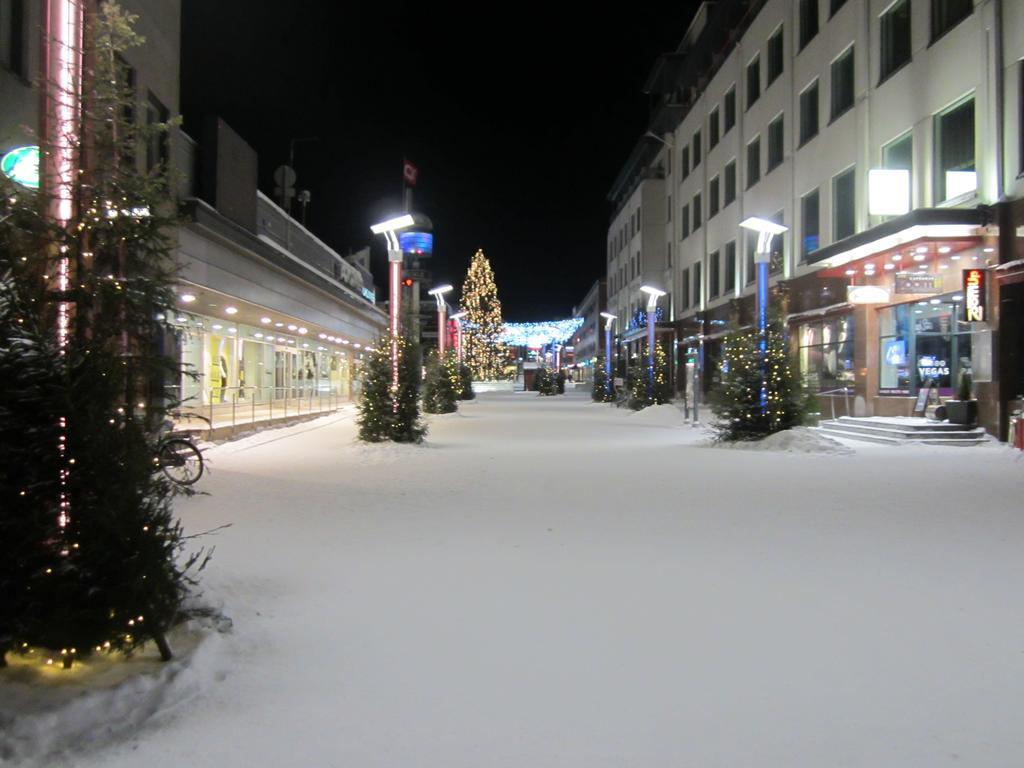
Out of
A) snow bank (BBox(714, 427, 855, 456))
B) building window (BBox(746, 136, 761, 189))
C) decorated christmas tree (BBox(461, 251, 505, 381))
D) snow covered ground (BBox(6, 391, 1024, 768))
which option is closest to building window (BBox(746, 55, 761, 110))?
building window (BBox(746, 136, 761, 189))

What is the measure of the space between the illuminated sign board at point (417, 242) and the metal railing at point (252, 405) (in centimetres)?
3994

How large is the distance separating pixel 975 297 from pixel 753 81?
18.9 metres

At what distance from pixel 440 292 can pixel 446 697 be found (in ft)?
118

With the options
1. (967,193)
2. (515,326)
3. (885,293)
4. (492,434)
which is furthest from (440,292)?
(515,326)

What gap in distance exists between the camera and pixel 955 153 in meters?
18.8

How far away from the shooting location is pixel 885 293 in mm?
21391

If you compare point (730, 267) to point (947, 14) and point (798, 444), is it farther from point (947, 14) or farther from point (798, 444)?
point (798, 444)

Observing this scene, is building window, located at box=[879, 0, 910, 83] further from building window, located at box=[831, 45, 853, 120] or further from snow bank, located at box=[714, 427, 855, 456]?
snow bank, located at box=[714, 427, 855, 456]

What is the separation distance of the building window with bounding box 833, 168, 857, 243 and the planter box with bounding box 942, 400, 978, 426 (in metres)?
7.51

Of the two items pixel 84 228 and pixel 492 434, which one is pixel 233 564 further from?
pixel 492 434

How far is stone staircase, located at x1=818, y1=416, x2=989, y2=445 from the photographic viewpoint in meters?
17.0

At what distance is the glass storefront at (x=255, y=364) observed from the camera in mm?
23047

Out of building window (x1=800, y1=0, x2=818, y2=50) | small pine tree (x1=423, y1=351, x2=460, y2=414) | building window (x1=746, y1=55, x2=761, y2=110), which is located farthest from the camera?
building window (x1=746, y1=55, x2=761, y2=110)

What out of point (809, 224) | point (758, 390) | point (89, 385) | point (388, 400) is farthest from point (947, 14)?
point (89, 385)
